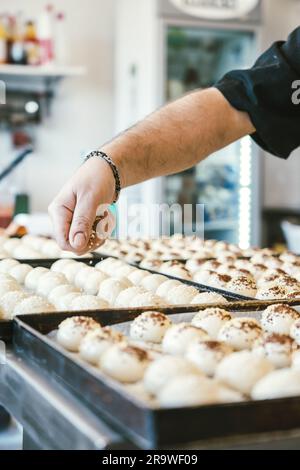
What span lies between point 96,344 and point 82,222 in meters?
0.45

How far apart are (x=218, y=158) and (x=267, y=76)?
3.34m

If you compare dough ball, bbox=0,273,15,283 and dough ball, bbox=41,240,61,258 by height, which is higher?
dough ball, bbox=0,273,15,283

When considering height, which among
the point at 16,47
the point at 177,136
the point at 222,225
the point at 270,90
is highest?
the point at 16,47

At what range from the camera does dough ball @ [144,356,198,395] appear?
0.91m

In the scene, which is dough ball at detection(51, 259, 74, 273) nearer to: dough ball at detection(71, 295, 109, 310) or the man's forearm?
the man's forearm

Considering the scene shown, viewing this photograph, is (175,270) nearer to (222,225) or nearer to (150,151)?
(150,151)

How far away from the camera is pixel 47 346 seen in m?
1.02

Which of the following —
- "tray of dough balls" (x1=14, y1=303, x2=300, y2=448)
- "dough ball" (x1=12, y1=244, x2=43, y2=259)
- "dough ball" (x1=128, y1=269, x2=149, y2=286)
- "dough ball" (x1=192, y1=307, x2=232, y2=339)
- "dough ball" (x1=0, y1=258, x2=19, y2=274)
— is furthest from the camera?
"dough ball" (x1=12, y1=244, x2=43, y2=259)

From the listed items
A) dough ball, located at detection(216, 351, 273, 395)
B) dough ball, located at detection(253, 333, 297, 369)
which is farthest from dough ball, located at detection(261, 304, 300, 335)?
dough ball, located at detection(216, 351, 273, 395)

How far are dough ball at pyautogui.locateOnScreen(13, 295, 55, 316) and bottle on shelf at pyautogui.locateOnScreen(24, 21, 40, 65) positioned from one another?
3645 mm

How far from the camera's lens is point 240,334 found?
1.14 metres

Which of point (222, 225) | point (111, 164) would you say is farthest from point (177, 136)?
point (222, 225)

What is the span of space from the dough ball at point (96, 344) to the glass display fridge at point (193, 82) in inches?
144

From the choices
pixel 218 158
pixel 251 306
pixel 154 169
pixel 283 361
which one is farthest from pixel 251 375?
pixel 218 158
